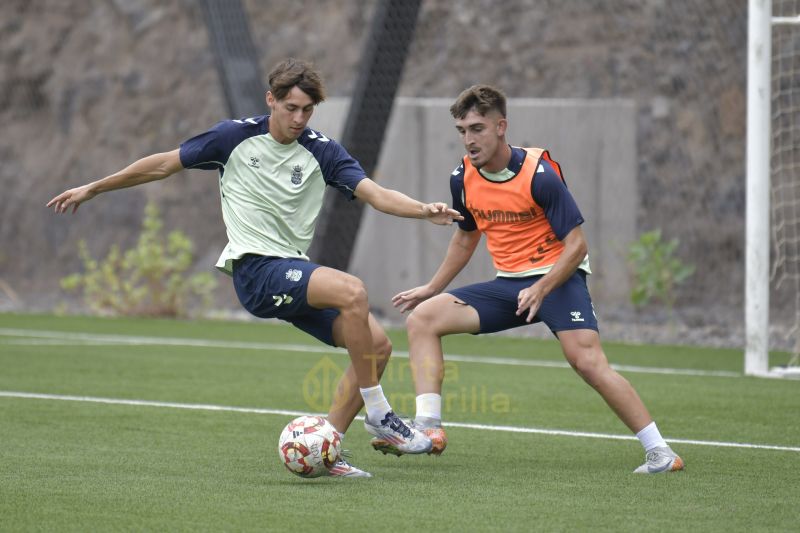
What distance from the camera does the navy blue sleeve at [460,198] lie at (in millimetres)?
7641

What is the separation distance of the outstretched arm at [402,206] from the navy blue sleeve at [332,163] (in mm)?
A: 92

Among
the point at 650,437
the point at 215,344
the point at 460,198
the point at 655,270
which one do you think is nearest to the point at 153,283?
the point at 215,344

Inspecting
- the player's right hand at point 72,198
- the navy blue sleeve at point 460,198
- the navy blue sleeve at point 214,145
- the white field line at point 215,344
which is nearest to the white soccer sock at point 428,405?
the navy blue sleeve at point 460,198

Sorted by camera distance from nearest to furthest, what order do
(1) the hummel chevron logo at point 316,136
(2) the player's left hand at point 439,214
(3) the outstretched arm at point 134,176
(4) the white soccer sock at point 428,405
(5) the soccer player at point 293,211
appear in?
(2) the player's left hand at point 439,214, (5) the soccer player at point 293,211, (3) the outstretched arm at point 134,176, (1) the hummel chevron logo at point 316,136, (4) the white soccer sock at point 428,405

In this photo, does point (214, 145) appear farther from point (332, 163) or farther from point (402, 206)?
point (402, 206)

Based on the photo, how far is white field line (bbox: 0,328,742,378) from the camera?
1202 centimetres

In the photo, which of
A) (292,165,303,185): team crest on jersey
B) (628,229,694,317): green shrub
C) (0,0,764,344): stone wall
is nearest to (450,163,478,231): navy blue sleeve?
(292,165,303,185): team crest on jersey

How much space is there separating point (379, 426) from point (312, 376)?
450 cm

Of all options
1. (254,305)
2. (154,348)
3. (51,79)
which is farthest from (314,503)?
(51,79)

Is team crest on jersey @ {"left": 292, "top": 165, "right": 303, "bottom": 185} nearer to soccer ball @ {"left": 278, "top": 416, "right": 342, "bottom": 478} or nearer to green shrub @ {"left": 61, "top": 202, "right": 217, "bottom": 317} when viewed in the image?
soccer ball @ {"left": 278, "top": 416, "right": 342, "bottom": 478}

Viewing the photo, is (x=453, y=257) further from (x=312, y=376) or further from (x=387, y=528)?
(x=312, y=376)

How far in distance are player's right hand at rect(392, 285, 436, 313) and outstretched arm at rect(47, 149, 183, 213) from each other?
1.32 metres

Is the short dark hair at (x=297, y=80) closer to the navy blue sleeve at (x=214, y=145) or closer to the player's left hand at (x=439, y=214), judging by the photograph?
the navy blue sleeve at (x=214, y=145)

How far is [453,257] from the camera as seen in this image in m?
7.79
